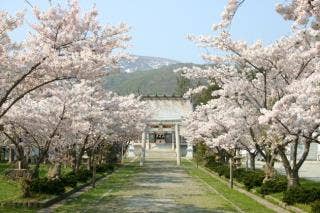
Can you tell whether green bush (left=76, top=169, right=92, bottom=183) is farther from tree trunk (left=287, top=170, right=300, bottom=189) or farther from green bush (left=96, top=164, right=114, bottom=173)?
tree trunk (left=287, top=170, right=300, bottom=189)

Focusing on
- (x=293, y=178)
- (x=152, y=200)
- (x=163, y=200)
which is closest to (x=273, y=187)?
(x=293, y=178)

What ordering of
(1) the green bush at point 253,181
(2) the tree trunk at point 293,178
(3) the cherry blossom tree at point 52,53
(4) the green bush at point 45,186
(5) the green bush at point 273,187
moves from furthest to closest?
(1) the green bush at point 253,181 → (5) the green bush at point 273,187 → (2) the tree trunk at point 293,178 → (4) the green bush at point 45,186 → (3) the cherry blossom tree at point 52,53

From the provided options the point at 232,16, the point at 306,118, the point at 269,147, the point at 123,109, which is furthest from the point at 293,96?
the point at 123,109

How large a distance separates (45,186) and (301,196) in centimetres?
996

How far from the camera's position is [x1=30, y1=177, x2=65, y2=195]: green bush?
2078 cm

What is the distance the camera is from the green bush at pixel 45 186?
68.2 ft

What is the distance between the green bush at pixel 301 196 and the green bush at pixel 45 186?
9188 millimetres

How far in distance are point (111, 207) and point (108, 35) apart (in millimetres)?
6301

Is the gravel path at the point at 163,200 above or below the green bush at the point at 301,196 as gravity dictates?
below

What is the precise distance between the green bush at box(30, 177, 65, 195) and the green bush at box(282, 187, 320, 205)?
Result: 362 inches

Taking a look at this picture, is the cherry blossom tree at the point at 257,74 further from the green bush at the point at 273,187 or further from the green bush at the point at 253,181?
the green bush at the point at 253,181

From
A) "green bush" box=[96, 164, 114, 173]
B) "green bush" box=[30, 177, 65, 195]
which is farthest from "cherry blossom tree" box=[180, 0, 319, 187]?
"green bush" box=[96, 164, 114, 173]

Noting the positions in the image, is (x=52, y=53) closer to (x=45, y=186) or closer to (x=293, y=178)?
(x=45, y=186)

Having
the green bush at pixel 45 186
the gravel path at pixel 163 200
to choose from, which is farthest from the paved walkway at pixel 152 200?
the green bush at pixel 45 186
